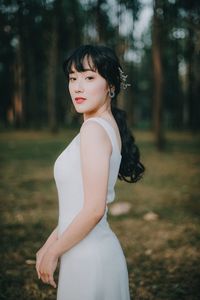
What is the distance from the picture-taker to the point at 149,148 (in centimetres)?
1955

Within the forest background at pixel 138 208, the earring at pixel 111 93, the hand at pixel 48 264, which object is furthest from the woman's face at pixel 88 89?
the forest background at pixel 138 208

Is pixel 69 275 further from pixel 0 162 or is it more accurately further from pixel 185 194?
pixel 0 162

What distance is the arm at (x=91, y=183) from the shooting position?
73.1 inches

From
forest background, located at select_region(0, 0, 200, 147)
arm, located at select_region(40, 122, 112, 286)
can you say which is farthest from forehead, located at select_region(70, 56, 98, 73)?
forest background, located at select_region(0, 0, 200, 147)

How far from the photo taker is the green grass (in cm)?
459

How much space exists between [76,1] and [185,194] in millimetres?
23871

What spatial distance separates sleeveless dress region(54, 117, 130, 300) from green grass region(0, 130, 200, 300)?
245 cm

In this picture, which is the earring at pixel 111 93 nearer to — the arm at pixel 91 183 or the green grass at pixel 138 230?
the arm at pixel 91 183

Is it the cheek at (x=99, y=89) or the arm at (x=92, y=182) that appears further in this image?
the cheek at (x=99, y=89)

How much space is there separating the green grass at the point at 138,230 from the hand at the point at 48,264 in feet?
8.14

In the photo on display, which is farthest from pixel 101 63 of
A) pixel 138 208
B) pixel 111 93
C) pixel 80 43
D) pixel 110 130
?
pixel 80 43

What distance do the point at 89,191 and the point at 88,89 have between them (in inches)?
23.9

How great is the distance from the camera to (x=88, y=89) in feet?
6.98

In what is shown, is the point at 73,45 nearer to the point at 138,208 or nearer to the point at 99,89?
the point at 138,208
